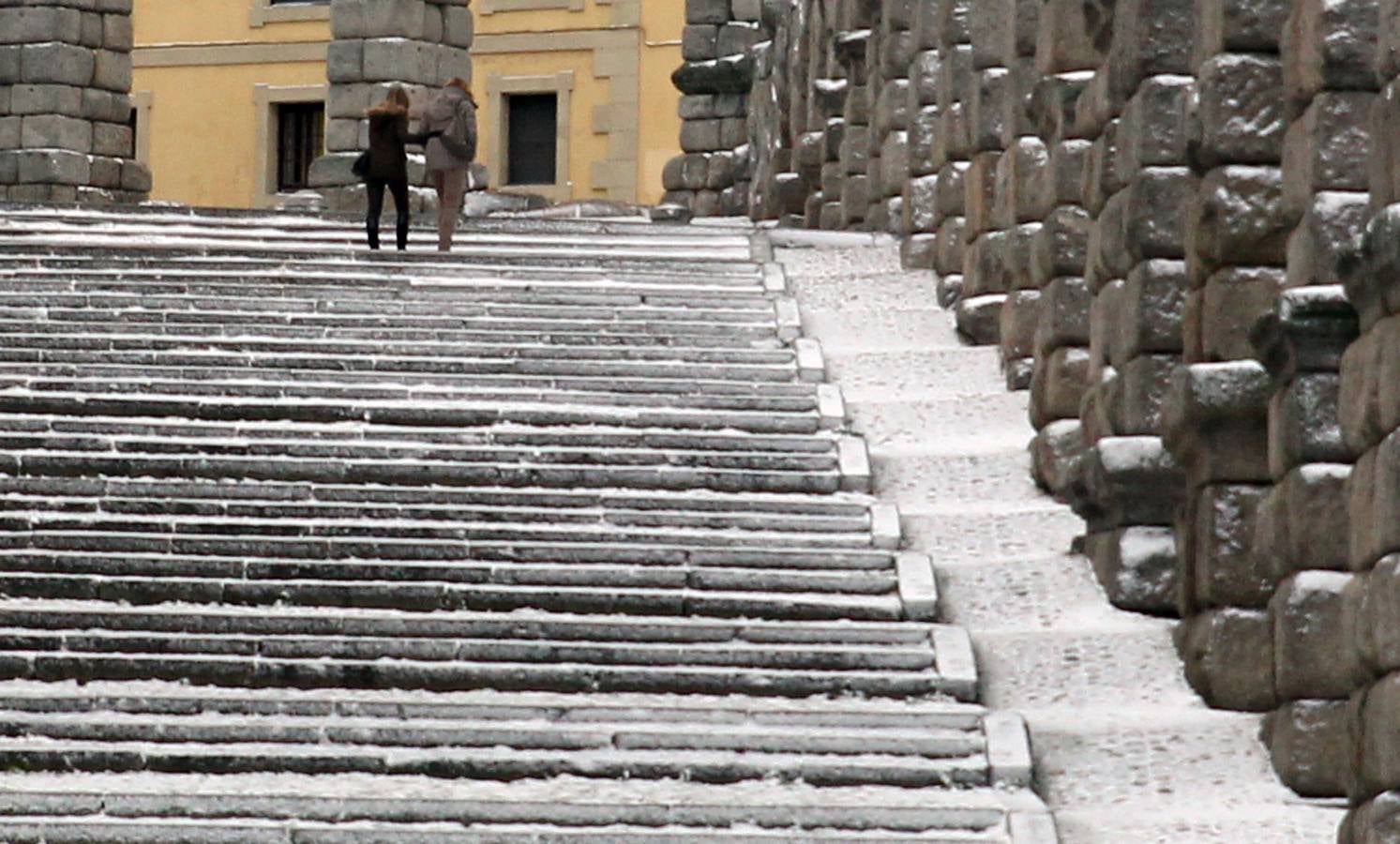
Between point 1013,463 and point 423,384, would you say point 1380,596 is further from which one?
point 423,384

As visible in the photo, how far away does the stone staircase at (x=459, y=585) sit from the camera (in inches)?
404

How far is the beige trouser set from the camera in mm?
19297

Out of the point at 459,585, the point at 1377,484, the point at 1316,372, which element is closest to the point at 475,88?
the point at 459,585

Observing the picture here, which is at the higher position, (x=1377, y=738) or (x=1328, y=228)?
(x=1328, y=228)

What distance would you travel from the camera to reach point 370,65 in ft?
84.9

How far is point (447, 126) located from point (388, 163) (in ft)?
1.71

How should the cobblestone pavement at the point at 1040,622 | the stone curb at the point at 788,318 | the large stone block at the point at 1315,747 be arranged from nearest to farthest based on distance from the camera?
the large stone block at the point at 1315,747 → the cobblestone pavement at the point at 1040,622 → the stone curb at the point at 788,318

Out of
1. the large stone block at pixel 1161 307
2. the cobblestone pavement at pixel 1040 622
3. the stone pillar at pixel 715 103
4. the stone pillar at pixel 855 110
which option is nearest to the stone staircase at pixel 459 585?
the cobblestone pavement at pixel 1040 622

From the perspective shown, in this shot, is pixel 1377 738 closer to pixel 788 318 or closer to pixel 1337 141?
pixel 1337 141

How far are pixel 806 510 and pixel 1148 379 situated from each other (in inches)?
64.7

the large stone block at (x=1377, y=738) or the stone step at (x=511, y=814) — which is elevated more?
the large stone block at (x=1377, y=738)

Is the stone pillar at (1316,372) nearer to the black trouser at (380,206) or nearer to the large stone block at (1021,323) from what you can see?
the large stone block at (1021,323)

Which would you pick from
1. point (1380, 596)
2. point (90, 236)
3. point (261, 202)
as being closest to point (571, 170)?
point (261, 202)

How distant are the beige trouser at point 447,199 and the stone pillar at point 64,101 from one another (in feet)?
31.1
